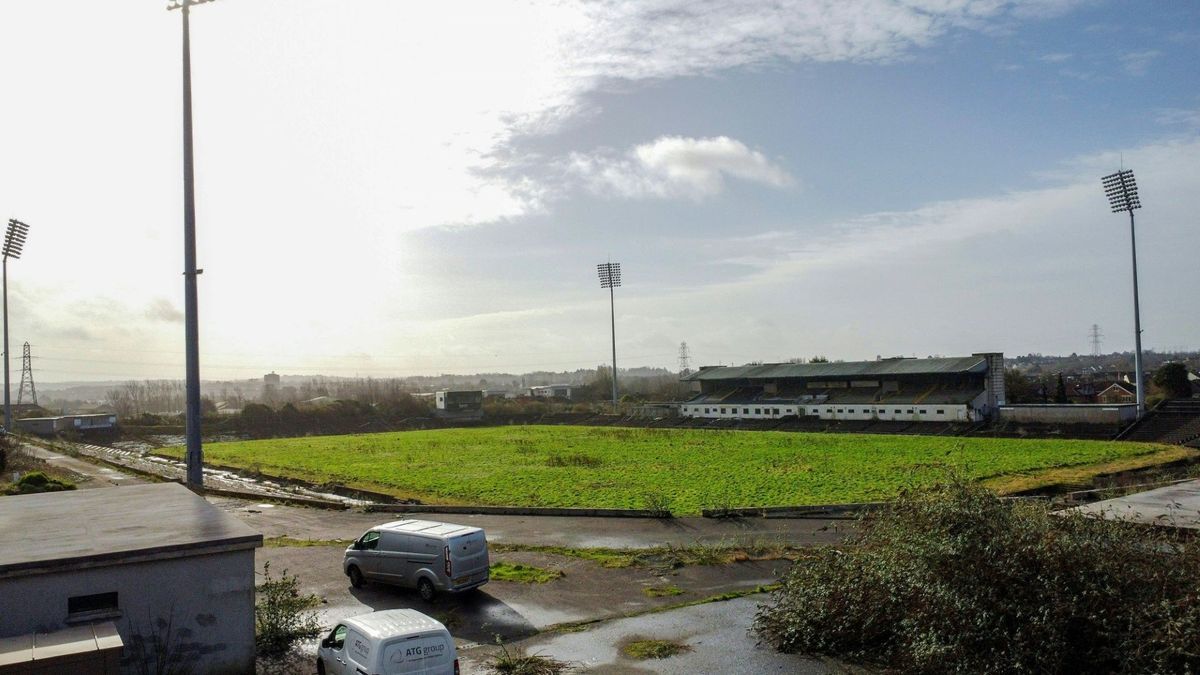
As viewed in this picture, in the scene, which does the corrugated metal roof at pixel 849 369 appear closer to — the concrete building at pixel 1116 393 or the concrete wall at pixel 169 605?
the concrete building at pixel 1116 393

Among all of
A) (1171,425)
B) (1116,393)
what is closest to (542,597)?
(1171,425)

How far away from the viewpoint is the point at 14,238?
5672 centimetres

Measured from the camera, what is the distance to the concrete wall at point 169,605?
39.4ft

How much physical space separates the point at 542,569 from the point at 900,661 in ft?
34.1

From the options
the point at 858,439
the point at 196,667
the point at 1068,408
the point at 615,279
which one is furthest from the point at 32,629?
the point at 615,279

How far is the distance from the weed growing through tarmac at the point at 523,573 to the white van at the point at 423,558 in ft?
Answer: 4.61

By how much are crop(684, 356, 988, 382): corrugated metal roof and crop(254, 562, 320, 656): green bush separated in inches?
2508

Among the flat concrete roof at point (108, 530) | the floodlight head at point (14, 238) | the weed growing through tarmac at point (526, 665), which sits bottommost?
the weed growing through tarmac at point (526, 665)

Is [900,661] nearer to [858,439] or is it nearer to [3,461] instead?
[3,461]

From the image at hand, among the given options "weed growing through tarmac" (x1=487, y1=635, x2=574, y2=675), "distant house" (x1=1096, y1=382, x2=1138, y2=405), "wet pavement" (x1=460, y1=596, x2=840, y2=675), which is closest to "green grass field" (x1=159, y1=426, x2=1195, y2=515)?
"wet pavement" (x1=460, y1=596, x2=840, y2=675)

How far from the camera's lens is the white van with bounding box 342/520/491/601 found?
1834 centimetres

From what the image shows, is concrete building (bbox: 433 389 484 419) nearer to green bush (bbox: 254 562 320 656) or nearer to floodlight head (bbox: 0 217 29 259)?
floodlight head (bbox: 0 217 29 259)

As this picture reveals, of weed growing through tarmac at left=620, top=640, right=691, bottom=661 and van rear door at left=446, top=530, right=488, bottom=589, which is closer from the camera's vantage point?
weed growing through tarmac at left=620, top=640, right=691, bottom=661

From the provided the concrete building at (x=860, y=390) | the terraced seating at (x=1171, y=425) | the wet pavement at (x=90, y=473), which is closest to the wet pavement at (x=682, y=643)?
the wet pavement at (x=90, y=473)
